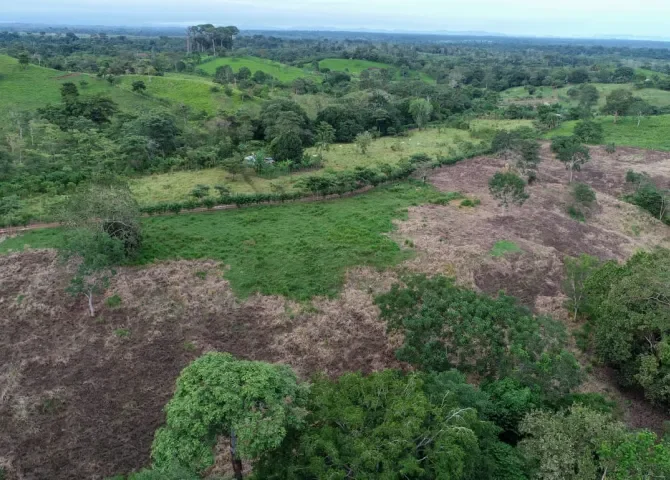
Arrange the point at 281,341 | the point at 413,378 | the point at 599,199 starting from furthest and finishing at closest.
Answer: the point at 599,199, the point at 281,341, the point at 413,378

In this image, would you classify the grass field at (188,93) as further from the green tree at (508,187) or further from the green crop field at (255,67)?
the green tree at (508,187)

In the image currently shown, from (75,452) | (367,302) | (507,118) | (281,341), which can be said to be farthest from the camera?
(507,118)

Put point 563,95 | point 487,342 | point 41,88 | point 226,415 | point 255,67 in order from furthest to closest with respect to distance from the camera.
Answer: point 255,67 → point 563,95 → point 41,88 → point 487,342 → point 226,415

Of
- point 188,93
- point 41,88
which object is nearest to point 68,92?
point 41,88

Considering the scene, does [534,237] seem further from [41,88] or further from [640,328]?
[41,88]

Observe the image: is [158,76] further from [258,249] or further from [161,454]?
[161,454]

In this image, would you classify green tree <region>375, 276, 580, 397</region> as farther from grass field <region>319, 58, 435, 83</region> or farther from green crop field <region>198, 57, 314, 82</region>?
grass field <region>319, 58, 435, 83</region>

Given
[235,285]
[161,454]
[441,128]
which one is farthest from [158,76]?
[161,454]
